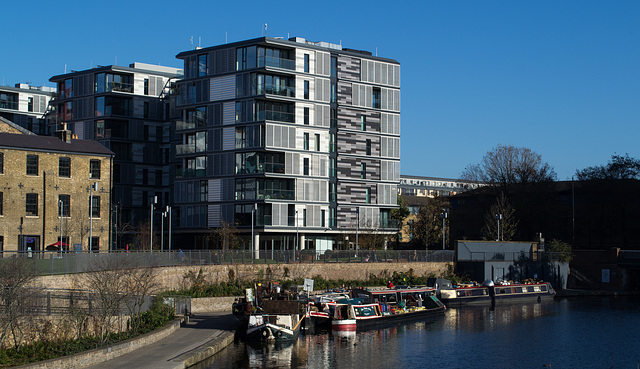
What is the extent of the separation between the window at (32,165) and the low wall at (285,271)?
1527 centimetres

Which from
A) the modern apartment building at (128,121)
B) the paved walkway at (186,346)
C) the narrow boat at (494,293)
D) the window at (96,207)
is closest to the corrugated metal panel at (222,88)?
the modern apartment building at (128,121)

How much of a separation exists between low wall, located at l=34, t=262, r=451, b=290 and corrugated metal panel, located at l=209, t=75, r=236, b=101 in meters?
25.7

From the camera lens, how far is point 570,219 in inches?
4011

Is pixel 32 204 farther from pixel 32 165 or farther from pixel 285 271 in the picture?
pixel 285 271

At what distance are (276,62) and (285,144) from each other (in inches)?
371

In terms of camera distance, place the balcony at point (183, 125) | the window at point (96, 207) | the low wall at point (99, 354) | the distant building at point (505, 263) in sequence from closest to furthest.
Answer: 1. the low wall at point (99, 354)
2. the window at point (96, 207)
3. the distant building at point (505, 263)
4. the balcony at point (183, 125)

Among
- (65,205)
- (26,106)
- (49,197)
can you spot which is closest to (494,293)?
(65,205)

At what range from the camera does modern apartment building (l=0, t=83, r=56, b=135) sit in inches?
4547

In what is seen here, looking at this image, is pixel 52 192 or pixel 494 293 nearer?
pixel 52 192

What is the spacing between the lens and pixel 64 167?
63656 mm

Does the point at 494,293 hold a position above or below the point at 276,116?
below

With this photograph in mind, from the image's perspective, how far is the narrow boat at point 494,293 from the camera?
7206cm

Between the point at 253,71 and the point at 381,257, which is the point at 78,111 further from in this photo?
the point at 381,257

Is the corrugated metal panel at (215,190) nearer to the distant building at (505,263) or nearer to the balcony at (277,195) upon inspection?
the balcony at (277,195)
